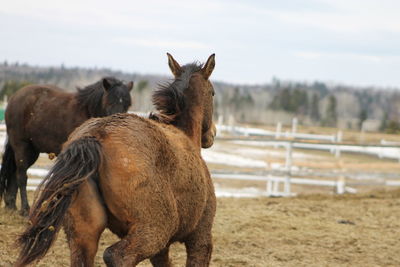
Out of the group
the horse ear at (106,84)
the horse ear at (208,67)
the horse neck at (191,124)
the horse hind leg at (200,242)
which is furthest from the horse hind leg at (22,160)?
the horse hind leg at (200,242)

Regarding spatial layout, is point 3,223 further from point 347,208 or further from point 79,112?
point 347,208

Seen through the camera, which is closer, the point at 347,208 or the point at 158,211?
the point at 158,211

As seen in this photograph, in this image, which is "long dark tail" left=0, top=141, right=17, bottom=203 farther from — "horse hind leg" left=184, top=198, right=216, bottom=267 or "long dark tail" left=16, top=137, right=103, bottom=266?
"long dark tail" left=16, top=137, right=103, bottom=266

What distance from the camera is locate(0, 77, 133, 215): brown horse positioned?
881cm

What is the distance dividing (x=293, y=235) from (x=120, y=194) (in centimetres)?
570

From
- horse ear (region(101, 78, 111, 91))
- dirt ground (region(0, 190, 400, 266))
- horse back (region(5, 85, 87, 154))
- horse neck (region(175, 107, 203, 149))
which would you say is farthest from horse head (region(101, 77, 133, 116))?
horse neck (region(175, 107, 203, 149))

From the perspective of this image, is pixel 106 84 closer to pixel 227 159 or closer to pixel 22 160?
pixel 22 160

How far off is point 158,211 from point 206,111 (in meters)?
1.78

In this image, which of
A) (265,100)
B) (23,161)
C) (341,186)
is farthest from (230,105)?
(23,161)

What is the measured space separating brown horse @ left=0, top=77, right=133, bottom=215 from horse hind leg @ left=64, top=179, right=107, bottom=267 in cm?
507

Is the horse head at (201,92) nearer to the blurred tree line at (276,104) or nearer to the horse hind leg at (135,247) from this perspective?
the horse hind leg at (135,247)

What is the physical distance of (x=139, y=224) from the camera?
3.70m

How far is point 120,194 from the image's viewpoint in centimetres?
359

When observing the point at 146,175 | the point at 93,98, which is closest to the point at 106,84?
the point at 93,98
